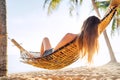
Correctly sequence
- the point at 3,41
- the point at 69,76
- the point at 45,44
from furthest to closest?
1. the point at 69,76
2. the point at 45,44
3. the point at 3,41

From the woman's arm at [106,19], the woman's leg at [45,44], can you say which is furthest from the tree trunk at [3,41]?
the woman's arm at [106,19]

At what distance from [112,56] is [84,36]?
12.1 meters

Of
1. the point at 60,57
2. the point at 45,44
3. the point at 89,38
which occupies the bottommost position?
the point at 60,57

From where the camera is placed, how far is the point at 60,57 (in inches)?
184

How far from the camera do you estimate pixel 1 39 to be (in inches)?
234

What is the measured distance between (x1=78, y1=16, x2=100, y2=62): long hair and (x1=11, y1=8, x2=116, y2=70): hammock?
0.14m

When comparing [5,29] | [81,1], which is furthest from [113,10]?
[81,1]

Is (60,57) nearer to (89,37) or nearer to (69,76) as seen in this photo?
(89,37)

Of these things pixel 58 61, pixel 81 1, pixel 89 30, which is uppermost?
pixel 81 1

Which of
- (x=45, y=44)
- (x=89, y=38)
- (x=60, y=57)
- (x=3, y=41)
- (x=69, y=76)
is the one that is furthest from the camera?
(x=69, y=76)

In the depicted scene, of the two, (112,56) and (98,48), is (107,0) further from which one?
(98,48)

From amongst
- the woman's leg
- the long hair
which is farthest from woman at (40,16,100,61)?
the woman's leg

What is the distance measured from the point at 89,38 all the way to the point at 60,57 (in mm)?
810

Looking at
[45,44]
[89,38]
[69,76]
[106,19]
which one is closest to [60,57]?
[89,38]
